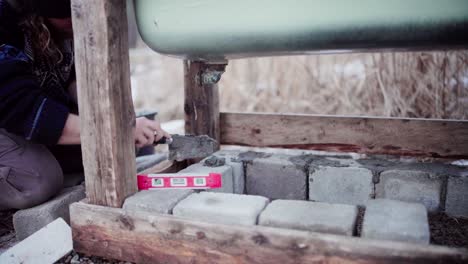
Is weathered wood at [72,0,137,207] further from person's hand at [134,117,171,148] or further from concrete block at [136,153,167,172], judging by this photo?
concrete block at [136,153,167,172]

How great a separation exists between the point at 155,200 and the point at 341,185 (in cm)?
90

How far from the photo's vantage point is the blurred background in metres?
2.89

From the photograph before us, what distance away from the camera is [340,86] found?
12.7 feet

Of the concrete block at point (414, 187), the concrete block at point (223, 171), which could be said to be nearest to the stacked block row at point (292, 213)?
the concrete block at point (223, 171)

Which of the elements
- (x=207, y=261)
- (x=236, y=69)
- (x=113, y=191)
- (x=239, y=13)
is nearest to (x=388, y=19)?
(x=239, y=13)

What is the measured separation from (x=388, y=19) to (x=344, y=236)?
2.19ft

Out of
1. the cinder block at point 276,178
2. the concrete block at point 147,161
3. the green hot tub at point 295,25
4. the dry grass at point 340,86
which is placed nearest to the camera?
the green hot tub at point 295,25

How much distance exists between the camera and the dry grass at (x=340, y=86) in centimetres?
289

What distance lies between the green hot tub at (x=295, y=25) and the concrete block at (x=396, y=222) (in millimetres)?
548

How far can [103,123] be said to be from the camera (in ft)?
4.57

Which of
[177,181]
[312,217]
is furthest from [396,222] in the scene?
[177,181]

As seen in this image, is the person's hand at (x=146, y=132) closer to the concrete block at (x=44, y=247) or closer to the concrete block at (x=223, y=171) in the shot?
the concrete block at (x=223, y=171)

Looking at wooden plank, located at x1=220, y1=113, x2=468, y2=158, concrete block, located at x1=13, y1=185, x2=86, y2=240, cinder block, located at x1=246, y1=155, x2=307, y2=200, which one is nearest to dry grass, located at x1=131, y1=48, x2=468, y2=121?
wooden plank, located at x1=220, y1=113, x2=468, y2=158

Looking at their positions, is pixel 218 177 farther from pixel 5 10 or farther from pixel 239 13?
pixel 5 10
